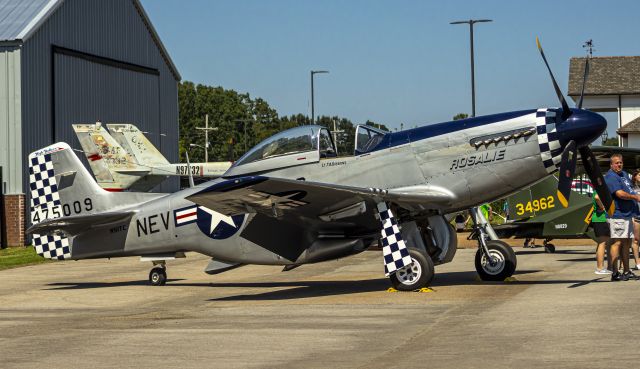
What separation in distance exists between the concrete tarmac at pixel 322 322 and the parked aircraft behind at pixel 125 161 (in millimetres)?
17255

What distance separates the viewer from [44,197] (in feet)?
57.3

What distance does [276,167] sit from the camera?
15.4 m

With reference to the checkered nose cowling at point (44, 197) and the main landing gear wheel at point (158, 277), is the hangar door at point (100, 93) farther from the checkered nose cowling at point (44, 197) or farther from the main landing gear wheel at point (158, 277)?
the main landing gear wheel at point (158, 277)

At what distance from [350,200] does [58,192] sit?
581cm

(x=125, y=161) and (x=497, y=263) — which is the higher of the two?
(x=125, y=161)

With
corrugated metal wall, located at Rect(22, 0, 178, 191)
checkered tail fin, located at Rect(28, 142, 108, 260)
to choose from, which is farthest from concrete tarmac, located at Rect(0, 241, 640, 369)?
corrugated metal wall, located at Rect(22, 0, 178, 191)

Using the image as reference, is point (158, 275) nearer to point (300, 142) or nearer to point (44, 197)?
point (44, 197)

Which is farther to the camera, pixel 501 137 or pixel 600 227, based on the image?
pixel 600 227

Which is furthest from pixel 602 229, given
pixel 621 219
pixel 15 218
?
pixel 15 218

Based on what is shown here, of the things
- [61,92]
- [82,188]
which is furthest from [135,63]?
[82,188]

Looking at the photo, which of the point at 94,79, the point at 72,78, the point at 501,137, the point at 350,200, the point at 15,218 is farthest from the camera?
the point at 94,79

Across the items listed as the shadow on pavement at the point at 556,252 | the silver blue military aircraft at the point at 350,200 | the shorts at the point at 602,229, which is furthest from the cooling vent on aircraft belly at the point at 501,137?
the shadow on pavement at the point at 556,252

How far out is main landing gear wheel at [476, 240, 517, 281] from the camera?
1560 centimetres

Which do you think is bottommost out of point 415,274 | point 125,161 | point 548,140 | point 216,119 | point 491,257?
point 415,274
